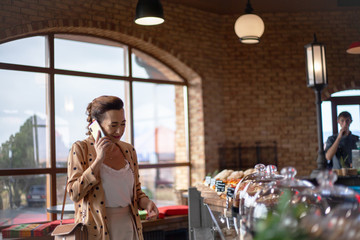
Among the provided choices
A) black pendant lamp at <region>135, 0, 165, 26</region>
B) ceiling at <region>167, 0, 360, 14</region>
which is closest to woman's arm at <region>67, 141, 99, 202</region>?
black pendant lamp at <region>135, 0, 165, 26</region>

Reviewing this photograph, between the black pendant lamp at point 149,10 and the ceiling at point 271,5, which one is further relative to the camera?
the ceiling at point 271,5

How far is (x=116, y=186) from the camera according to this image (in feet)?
7.50

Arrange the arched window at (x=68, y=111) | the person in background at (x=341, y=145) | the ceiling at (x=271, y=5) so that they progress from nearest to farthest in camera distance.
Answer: the person in background at (x=341, y=145)
the arched window at (x=68, y=111)
the ceiling at (x=271, y=5)

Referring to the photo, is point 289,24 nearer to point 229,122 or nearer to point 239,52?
point 239,52

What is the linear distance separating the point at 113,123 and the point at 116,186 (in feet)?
1.00

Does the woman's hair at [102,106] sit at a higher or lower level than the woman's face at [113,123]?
higher

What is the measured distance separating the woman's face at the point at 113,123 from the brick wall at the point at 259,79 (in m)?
5.23

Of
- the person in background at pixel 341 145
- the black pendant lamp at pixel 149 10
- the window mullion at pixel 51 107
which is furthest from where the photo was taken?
the window mullion at pixel 51 107

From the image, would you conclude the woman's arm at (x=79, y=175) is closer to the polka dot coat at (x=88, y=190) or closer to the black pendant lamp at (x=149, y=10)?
the polka dot coat at (x=88, y=190)

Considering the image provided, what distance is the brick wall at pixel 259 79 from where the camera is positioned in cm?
764

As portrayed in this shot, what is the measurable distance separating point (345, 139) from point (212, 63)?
290 cm

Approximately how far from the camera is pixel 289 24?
8.07 m

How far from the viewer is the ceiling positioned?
744cm

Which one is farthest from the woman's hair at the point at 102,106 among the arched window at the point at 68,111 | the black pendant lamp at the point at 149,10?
the arched window at the point at 68,111
